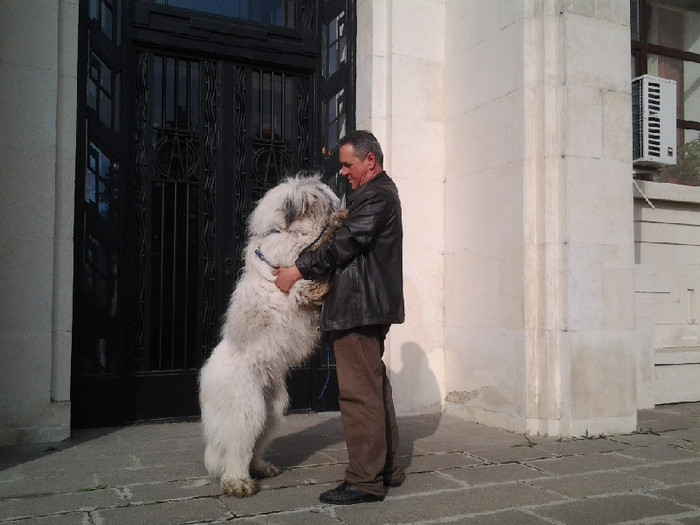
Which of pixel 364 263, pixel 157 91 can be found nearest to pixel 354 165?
pixel 364 263

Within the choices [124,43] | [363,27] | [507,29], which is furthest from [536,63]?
[124,43]

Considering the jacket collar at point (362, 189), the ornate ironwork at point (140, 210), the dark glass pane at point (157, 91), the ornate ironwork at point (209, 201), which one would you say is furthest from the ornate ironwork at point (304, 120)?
the jacket collar at point (362, 189)

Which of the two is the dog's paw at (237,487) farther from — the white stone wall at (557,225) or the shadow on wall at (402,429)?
the white stone wall at (557,225)

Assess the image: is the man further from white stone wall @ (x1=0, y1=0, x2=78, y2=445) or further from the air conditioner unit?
the air conditioner unit

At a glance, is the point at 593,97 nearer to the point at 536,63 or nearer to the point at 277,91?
the point at 536,63

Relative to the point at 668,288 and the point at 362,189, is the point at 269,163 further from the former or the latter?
the point at 668,288

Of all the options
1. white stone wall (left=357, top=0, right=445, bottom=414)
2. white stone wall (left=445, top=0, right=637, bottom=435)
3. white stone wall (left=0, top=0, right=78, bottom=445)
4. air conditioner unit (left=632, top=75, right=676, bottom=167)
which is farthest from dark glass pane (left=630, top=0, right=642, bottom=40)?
white stone wall (left=0, top=0, right=78, bottom=445)

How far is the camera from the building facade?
5.34m

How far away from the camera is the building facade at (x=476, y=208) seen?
210 inches

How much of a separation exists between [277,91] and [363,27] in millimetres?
1149

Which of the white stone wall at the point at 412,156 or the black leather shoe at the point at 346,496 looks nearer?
the black leather shoe at the point at 346,496

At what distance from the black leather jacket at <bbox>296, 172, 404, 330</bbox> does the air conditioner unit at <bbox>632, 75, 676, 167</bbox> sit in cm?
459

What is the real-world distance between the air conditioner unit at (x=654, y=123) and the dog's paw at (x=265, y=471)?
550cm

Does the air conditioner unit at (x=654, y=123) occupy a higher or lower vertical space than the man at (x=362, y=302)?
higher
